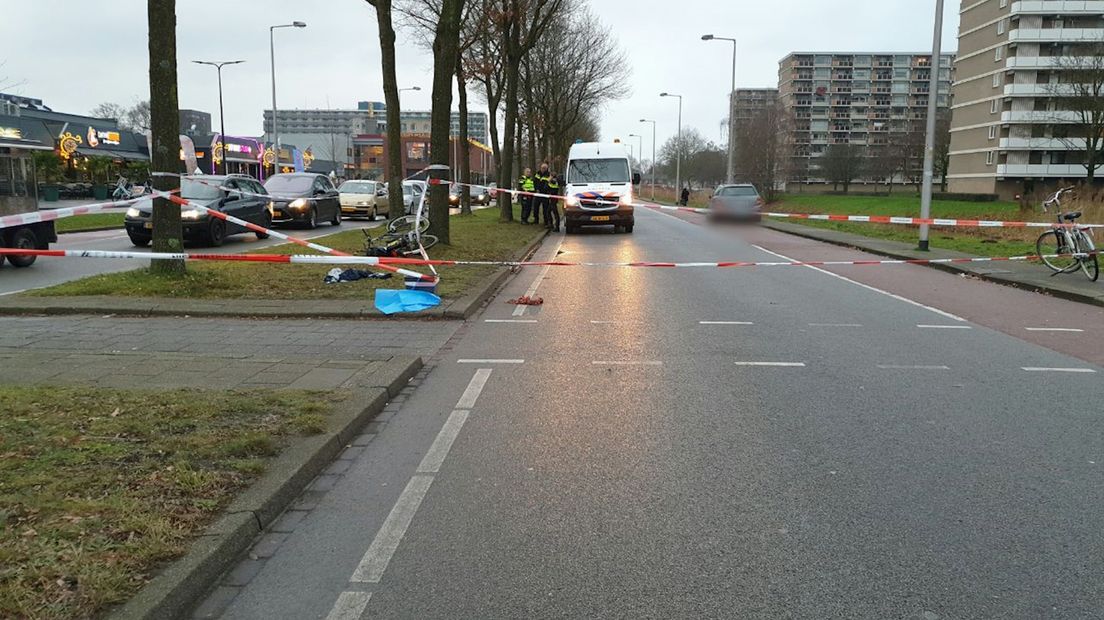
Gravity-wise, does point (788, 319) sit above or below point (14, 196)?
below

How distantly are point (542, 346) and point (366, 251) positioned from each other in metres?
6.52

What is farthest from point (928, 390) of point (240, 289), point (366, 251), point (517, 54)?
point (517, 54)

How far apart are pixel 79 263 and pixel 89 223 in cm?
1150

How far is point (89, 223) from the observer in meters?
25.1

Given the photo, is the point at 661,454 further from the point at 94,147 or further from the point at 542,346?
the point at 94,147

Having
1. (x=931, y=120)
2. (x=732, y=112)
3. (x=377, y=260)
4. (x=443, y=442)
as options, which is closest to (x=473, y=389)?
(x=443, y=442)

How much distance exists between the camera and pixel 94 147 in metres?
51.0

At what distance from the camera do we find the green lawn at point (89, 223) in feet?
74.8

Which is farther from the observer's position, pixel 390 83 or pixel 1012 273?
pixel 390 83

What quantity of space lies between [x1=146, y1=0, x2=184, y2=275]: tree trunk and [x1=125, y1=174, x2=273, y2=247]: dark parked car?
6089 mm

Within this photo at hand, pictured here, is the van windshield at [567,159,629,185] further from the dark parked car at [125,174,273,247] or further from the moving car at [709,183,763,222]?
the dark parked car at [125,174,273,247]

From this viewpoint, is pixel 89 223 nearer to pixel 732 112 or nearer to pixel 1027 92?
pixel 732 112

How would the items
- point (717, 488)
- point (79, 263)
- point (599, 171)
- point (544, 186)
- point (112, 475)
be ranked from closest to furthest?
point (112, 475) → point (717, 488) → point (79, 263) → point (599, 171) → point (544, 186)

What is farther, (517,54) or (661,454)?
(517,54)
